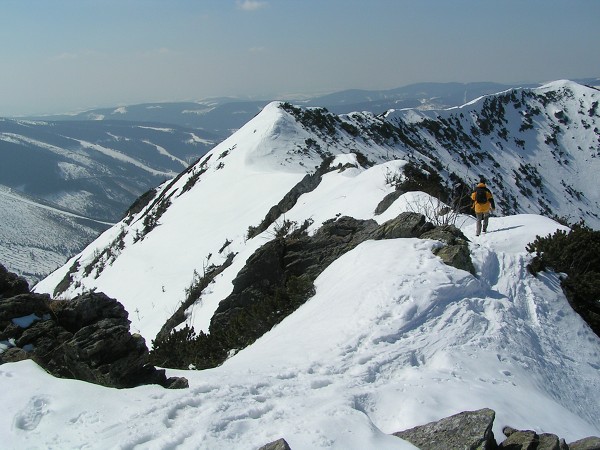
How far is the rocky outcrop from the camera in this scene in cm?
616

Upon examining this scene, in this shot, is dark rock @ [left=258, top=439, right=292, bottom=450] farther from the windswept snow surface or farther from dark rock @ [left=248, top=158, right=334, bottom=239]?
dark rock @ [left=248, top=158, right=334, bottom=239]

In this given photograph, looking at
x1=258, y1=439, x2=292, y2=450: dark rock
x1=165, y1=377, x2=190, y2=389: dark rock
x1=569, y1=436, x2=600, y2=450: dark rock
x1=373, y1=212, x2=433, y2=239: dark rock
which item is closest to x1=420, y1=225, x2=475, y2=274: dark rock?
x1=373, y1=212, x2=433, y2=239: dark rock

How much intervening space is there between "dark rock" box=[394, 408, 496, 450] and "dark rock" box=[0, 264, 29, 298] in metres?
6.16

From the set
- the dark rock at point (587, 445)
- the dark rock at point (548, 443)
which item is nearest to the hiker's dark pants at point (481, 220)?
the dark rock at point (587, 445)

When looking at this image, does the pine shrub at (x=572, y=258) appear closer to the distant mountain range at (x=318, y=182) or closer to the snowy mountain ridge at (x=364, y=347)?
the snowy mountain ridge at (x=364, y=347)

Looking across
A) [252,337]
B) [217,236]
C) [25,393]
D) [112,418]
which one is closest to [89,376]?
[25,393]

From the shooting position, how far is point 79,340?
649 centimetres

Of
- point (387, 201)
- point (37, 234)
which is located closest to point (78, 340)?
point (387, 201)

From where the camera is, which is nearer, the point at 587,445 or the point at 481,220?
the point at 587,445

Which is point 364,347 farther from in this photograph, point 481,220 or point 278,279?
point 481,220

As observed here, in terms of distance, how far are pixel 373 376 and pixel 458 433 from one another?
1.83 metres

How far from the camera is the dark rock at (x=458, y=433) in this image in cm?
459

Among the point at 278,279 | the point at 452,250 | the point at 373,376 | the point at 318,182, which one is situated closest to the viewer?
the point at 373,376

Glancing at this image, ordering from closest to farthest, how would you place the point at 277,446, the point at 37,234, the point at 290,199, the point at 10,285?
the point at 277,446
the point at 10,285
the point at 290,199
the point at 37,234
